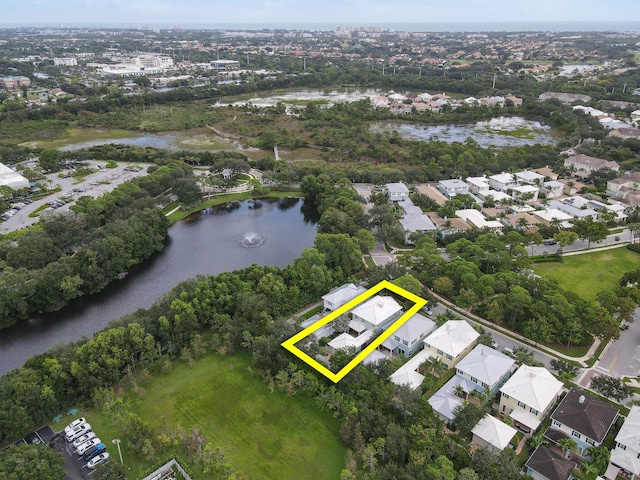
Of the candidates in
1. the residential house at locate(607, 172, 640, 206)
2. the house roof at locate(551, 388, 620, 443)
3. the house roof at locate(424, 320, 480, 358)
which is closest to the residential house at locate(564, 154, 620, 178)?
the residential house at locate(607, 172, 640, 206)

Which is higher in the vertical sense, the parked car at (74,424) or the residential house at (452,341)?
the residential house at (452,341)

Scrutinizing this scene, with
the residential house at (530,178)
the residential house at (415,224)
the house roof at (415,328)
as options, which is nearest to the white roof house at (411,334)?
the house roof at (415,328)

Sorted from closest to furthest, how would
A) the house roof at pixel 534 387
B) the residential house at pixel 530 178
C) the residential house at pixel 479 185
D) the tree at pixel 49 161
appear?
the house roof at pixel 534 387, the residential house at pixel 479 185, the residential house at pixel 530 178, the tree at pixel 49 161

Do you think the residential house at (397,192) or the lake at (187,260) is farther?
the residential house at (397,192)

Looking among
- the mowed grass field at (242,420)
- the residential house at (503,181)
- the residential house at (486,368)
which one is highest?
the residential house at (503,181)

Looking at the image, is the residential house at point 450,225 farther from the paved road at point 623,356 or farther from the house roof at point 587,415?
the house roof at point 587,415

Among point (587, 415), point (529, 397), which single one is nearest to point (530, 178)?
point (529, 397)

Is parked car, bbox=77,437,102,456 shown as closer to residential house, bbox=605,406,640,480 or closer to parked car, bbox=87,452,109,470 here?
parked car, bbox=87,452,109,470
